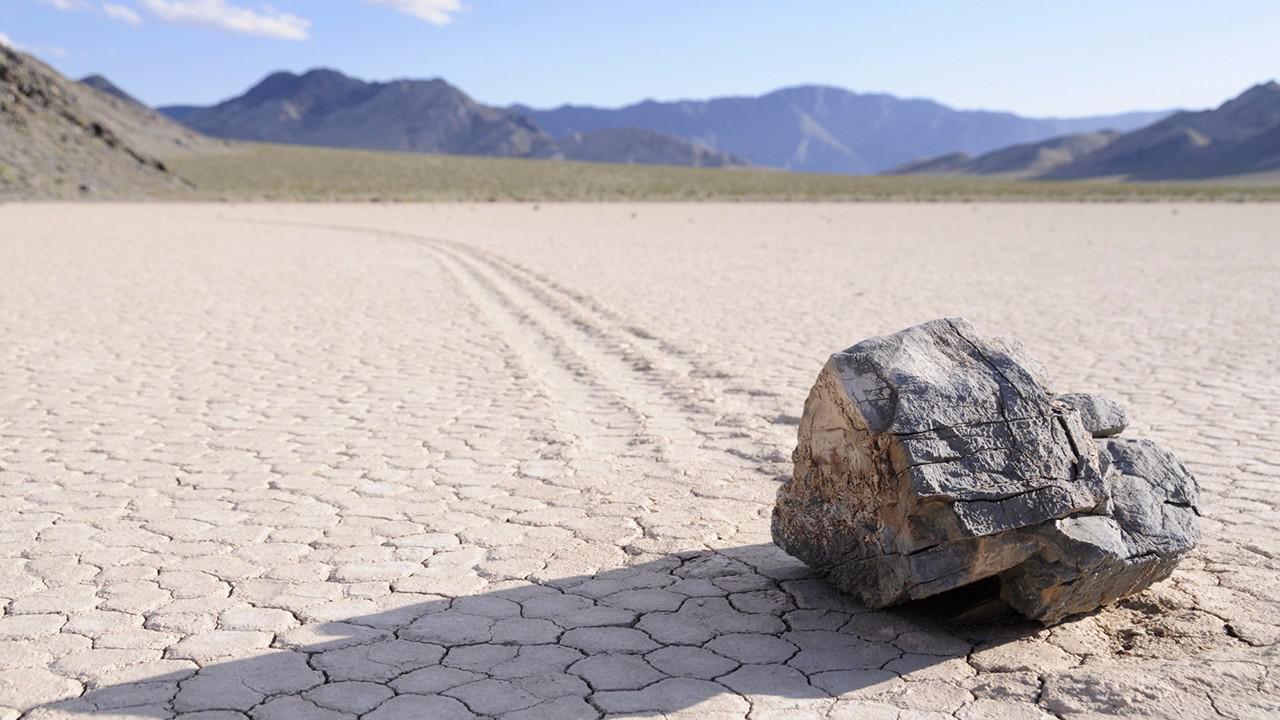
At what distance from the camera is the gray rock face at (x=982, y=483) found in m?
3.33

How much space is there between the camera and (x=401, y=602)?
3.91m

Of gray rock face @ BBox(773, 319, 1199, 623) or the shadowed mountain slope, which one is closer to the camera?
gray rock face @ BBox(773, 319, 1199, 623)

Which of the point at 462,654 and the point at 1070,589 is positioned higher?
the point at 1070,589

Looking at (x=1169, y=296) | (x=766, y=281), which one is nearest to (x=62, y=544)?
(x=766, y=281)

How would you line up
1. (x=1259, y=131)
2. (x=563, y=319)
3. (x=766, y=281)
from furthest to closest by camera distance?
(x=1259, y=131) → (x=766, y=281) → (x=563, y=319)

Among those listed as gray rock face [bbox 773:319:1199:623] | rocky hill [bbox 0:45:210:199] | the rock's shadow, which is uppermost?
rocky hill [bbox 0:45:210:199]

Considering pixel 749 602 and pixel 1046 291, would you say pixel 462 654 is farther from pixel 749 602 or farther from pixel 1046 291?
pixel 1046 291

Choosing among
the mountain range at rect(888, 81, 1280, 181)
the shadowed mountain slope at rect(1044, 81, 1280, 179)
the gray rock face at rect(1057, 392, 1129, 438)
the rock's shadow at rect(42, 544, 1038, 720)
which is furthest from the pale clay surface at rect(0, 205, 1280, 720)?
the shadowed mountain slope at rect(1044, 81, 1280, 179)

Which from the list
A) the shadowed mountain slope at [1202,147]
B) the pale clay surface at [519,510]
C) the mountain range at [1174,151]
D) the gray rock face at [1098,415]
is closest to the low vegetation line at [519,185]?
the pale clay surface at [519,510]

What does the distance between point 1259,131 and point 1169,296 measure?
455 feet

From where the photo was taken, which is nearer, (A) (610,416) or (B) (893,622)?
(B) (893,622)

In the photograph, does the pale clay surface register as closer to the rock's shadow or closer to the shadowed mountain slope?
the rock's shadow

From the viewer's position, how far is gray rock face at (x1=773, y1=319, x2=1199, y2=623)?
3.33 m

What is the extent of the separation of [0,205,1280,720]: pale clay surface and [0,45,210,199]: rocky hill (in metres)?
30.5
